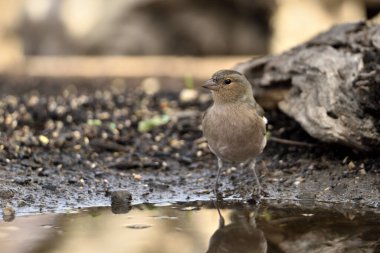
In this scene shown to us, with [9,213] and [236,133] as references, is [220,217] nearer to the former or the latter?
[236,133]

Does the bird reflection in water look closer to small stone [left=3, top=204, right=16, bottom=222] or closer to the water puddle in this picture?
the water puddle

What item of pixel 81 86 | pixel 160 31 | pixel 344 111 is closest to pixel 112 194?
pixel 344 111

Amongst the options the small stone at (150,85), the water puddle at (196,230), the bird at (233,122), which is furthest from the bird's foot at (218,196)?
the small stone at (150,85)

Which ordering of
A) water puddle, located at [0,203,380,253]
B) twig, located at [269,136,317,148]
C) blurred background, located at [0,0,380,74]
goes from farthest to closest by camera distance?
blurred background, located at [0,0,380,74]
twig, located at [269,136,317,148]
water puddle, located at [0,203,380,253]

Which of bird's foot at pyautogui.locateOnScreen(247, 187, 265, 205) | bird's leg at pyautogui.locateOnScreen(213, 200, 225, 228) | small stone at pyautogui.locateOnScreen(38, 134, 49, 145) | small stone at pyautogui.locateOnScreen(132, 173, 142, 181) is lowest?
bird's foot at pyautogui.locateOnScreen(247, 187, 265, 205)

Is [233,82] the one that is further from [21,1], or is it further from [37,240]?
[21,1]

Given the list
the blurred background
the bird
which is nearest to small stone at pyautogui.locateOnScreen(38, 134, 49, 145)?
the bird

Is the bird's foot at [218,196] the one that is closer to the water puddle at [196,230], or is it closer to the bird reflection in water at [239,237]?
the water puddle at [196,230]
